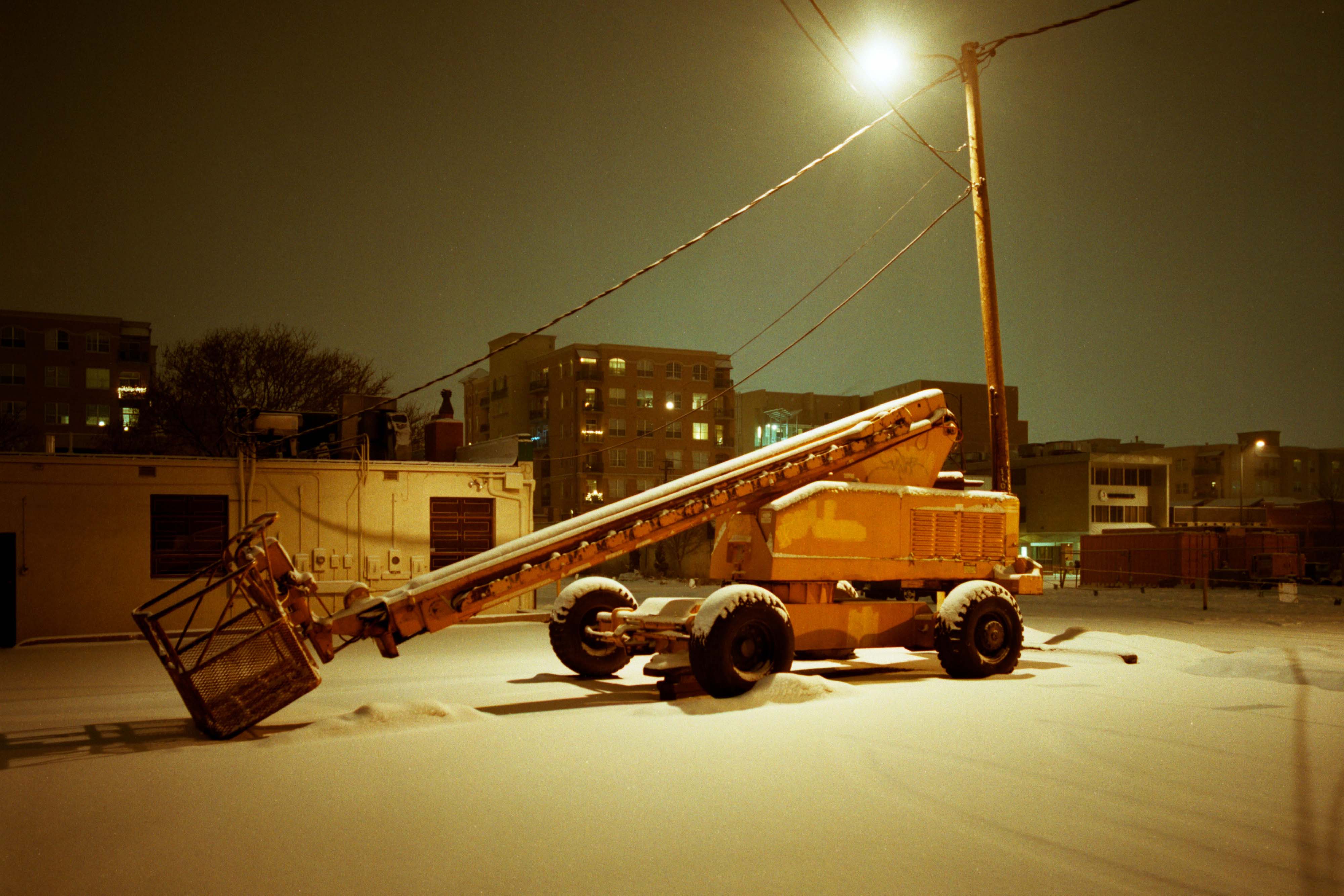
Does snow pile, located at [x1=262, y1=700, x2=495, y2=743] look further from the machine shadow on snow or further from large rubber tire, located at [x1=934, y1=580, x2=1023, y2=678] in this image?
large rubber tire, located at [x1=934, y1=580, x2=1023, y2=678]

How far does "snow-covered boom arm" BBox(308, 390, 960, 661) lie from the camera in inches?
360

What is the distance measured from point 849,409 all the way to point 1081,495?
3580cm

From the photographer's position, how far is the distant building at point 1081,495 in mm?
70875

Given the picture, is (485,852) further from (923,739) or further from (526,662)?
(526,662)

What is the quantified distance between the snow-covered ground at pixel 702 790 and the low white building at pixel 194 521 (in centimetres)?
850

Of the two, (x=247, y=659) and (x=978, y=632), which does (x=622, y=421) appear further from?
(x=247, y=659)

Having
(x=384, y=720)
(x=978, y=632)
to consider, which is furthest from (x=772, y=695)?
(x=384, y=720)

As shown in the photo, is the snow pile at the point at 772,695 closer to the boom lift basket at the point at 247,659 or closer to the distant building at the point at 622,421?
the boom lift basket at the point at 247,659

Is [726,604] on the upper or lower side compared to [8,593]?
upper

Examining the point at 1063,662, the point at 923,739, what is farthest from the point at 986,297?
the point at 923,739

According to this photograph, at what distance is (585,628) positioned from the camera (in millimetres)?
12008

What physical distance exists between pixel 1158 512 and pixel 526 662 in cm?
7075

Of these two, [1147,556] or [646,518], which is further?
[1147,556]

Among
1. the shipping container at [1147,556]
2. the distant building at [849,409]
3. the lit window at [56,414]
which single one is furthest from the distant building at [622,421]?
the lit window at [56,414]
